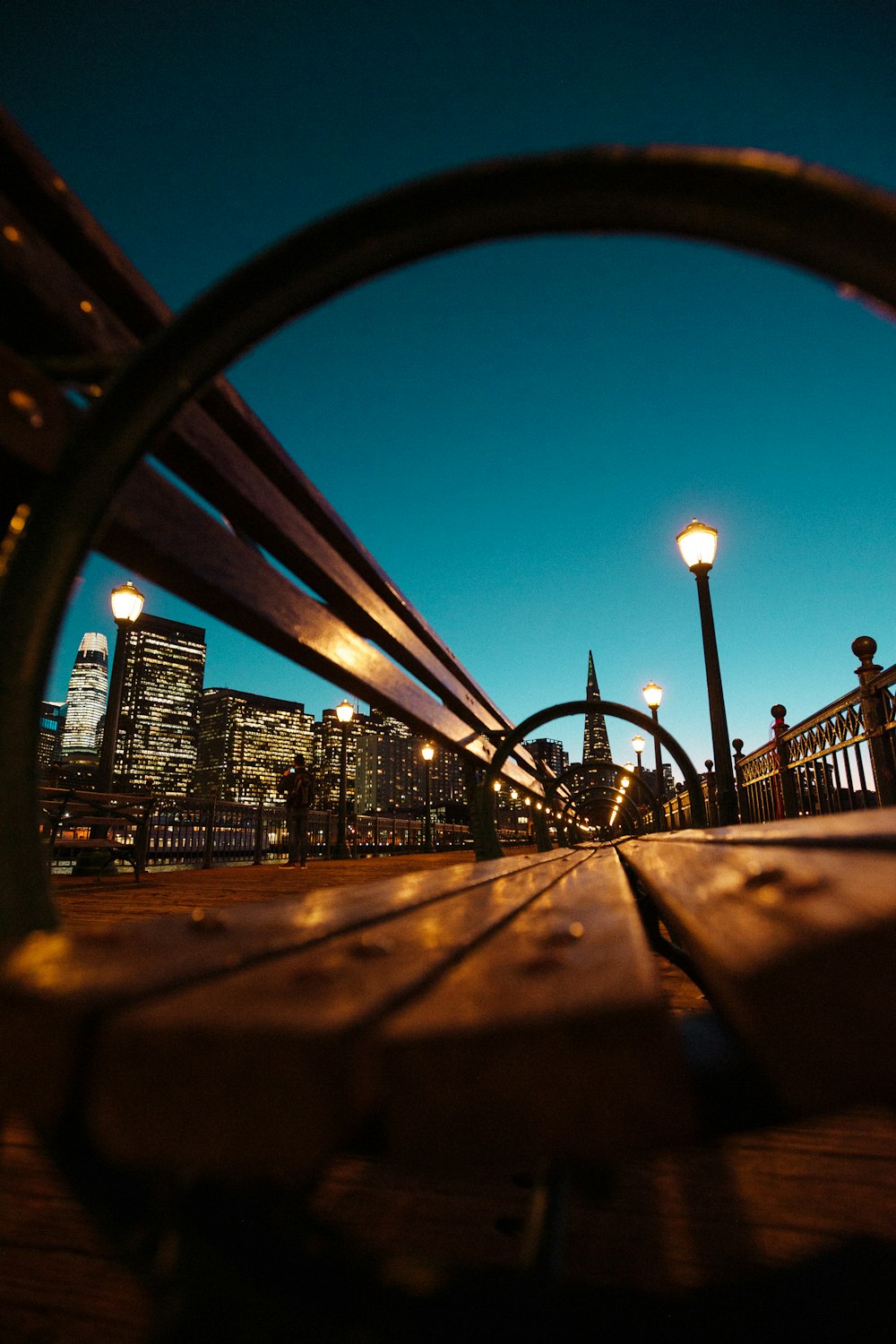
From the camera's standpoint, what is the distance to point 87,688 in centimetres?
15500

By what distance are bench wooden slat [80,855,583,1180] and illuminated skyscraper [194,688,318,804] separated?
454ft

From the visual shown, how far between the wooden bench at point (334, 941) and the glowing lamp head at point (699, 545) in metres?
6.71

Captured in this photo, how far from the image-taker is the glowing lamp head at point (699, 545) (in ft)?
23.9

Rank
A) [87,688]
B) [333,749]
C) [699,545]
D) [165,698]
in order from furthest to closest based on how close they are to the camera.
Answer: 1. [87,688]
2. [165,698]
3. [333,749]
4. [699,545]

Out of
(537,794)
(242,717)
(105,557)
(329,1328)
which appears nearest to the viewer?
(329,1328)

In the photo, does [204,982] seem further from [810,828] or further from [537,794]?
[537,794]

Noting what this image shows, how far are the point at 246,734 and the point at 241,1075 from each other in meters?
149

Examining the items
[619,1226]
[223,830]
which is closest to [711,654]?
[619,1226]

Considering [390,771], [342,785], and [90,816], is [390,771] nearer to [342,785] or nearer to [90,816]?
[342,785]

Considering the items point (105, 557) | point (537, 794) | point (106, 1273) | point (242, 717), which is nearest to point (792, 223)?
point (105, 557)

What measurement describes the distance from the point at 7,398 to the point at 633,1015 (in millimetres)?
971

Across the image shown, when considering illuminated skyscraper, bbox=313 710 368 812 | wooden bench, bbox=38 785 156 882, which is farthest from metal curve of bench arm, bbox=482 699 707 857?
illuminated skyscraper, bbox=313 710 368 812

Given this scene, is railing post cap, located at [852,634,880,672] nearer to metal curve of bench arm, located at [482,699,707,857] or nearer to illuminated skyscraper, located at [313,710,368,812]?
metal curve of bench arm, located at [482,699,707,857]

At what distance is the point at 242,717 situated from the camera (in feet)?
465
